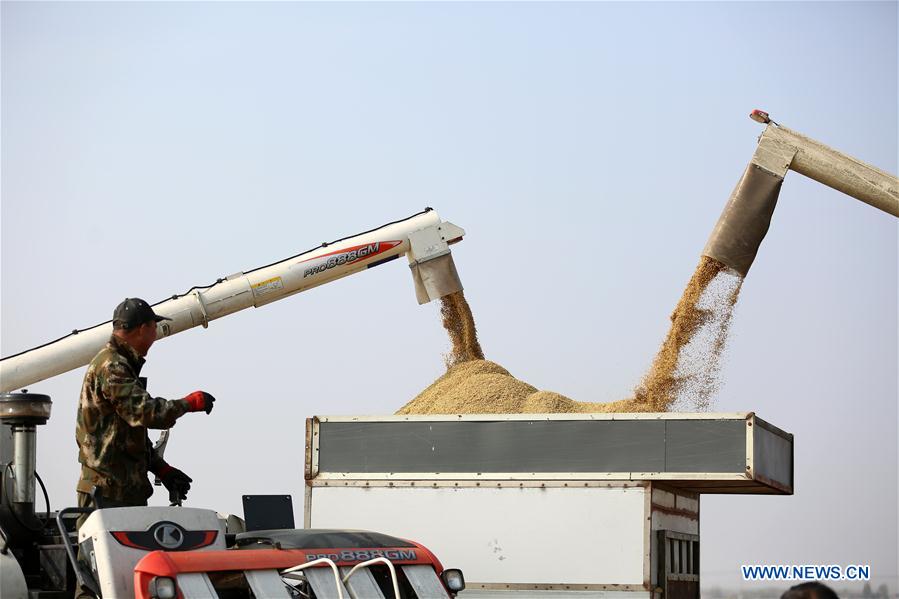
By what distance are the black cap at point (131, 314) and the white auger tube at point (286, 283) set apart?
7336mm

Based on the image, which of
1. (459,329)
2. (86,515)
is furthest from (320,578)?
(459,329)

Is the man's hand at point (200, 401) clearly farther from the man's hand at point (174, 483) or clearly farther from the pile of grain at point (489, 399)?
the pile of grain at point (489, 399)

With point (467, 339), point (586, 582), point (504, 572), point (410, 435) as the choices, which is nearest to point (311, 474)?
point (410, 435)

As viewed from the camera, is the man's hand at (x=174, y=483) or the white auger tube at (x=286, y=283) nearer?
the man's hand at (x=174, y=483)

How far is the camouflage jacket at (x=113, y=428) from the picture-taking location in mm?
5809

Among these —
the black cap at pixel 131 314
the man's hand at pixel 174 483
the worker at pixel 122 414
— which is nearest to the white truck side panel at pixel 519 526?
the man's hand at pixel 174 483

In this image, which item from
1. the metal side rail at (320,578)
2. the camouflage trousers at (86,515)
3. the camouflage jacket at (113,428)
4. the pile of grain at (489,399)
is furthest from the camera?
the pile of grain at (489,399)

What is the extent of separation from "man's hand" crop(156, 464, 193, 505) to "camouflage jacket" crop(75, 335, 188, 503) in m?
0.44

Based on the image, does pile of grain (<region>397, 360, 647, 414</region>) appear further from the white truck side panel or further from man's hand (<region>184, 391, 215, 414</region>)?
man's hand (<region>184, 391, 215, 414</region>)

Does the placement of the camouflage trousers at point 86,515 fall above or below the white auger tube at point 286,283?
below

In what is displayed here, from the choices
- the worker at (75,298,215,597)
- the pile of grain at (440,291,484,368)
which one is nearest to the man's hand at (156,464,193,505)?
the worker at (75,298,215,597)

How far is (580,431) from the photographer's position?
8266mm

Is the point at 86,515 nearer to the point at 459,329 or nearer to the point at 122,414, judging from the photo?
the point at 122,414

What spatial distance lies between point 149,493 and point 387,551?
4.49 feet
